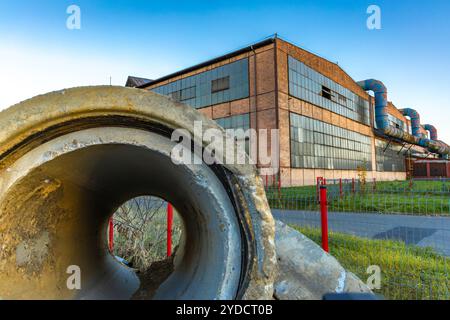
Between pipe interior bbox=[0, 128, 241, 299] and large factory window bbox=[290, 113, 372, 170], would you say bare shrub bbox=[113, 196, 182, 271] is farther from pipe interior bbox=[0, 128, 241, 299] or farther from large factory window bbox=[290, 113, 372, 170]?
large factory window bbox=[290, 113, 372, 170]

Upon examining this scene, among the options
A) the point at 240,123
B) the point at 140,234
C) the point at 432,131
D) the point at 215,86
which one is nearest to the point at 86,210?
the point at 140,234

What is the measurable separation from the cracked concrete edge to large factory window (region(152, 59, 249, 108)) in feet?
55.3

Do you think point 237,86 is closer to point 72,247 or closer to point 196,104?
point 196,104

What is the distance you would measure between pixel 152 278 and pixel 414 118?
44885 millimetres

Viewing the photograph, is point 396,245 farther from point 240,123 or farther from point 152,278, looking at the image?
point 240,123

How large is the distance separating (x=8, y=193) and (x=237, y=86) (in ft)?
60.2

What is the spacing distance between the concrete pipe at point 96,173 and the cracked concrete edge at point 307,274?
26.1 inches

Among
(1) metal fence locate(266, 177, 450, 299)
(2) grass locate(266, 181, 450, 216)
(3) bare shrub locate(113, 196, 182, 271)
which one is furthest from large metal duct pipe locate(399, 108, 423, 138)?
(3) bare shrub locate(113, 196, 182, 271)

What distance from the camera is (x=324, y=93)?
22.0 m

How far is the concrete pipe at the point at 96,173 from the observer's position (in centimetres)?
141

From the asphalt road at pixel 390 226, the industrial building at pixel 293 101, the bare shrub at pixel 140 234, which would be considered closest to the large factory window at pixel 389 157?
the industrial building at pixel 293 101

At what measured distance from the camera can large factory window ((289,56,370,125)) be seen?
1889cm

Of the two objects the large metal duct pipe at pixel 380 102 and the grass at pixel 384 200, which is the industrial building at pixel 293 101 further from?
the grass at pixel 384 200
